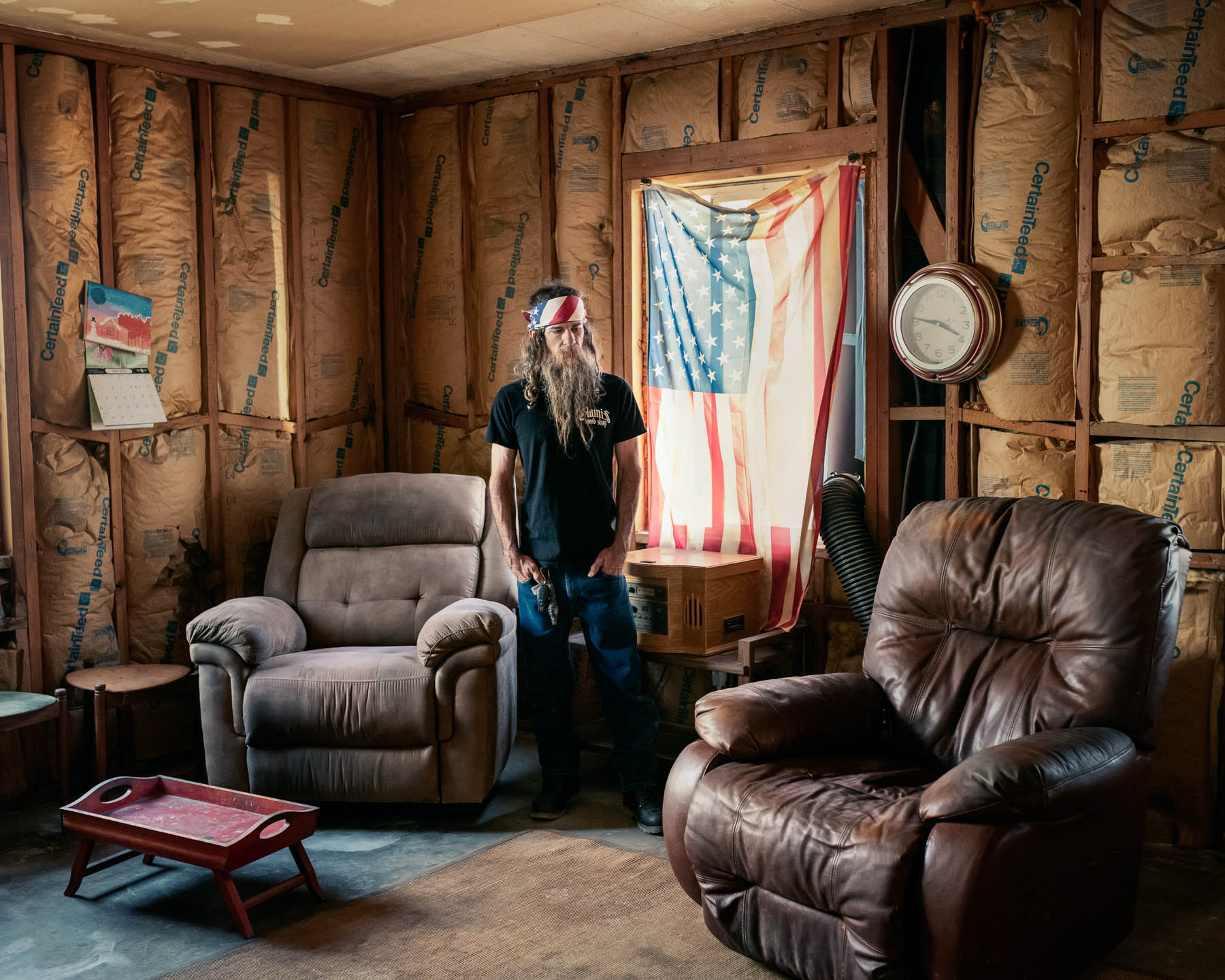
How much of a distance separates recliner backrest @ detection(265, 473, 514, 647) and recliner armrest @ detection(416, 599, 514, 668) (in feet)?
1.68

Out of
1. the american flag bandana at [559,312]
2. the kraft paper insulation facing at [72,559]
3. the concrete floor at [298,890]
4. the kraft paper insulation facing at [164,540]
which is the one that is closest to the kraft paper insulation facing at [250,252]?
the kraft paper insulation facing at [164,540]

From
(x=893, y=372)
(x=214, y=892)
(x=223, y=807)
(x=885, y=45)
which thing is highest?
(x=885, y=45)

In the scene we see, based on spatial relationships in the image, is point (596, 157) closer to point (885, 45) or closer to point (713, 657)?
point (885, 45)

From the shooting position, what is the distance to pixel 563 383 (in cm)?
396

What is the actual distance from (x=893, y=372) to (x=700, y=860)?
1.94 m

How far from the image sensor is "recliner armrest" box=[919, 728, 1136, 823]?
2.47 m

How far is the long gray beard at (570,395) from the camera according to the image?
3949mm

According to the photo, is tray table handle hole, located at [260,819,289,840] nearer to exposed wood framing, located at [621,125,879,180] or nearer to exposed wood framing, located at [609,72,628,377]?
exposed wood framing, located at [609,72,628,377]

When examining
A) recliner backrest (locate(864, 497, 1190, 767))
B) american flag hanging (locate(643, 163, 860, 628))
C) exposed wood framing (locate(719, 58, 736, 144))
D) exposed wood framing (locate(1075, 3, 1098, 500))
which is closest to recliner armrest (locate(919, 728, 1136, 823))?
recliner backrest (locate(864, 497, 1190, 767))

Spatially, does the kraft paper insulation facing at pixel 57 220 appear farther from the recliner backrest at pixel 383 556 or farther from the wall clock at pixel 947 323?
the wall clock at pixel 947 323

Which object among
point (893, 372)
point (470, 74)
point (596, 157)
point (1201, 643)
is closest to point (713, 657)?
point (893, 372)

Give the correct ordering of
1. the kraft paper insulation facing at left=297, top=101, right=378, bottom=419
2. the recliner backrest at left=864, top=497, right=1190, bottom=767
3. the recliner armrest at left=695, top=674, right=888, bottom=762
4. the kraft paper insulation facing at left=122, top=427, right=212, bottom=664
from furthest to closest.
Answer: the kraft paper insulation facing at left=297, top=101, right=378, bottom=419 → the kraft paper insulation facing at left=122, top=427, right=212, bottom=664 → the recliner armrest at left=695, top=674, right=888, bottom=762 → the recliner backrest at left=864, top=497, right=1190, bottom=767

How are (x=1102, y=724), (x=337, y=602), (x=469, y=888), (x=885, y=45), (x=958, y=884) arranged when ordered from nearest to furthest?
1. (x=958, y=884)
2. (x=1102, y=724)
3. (x=469, y=888)
4. (x=885, y=45)
5. (x=337, y=602)

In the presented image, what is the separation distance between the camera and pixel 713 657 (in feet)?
13.6
